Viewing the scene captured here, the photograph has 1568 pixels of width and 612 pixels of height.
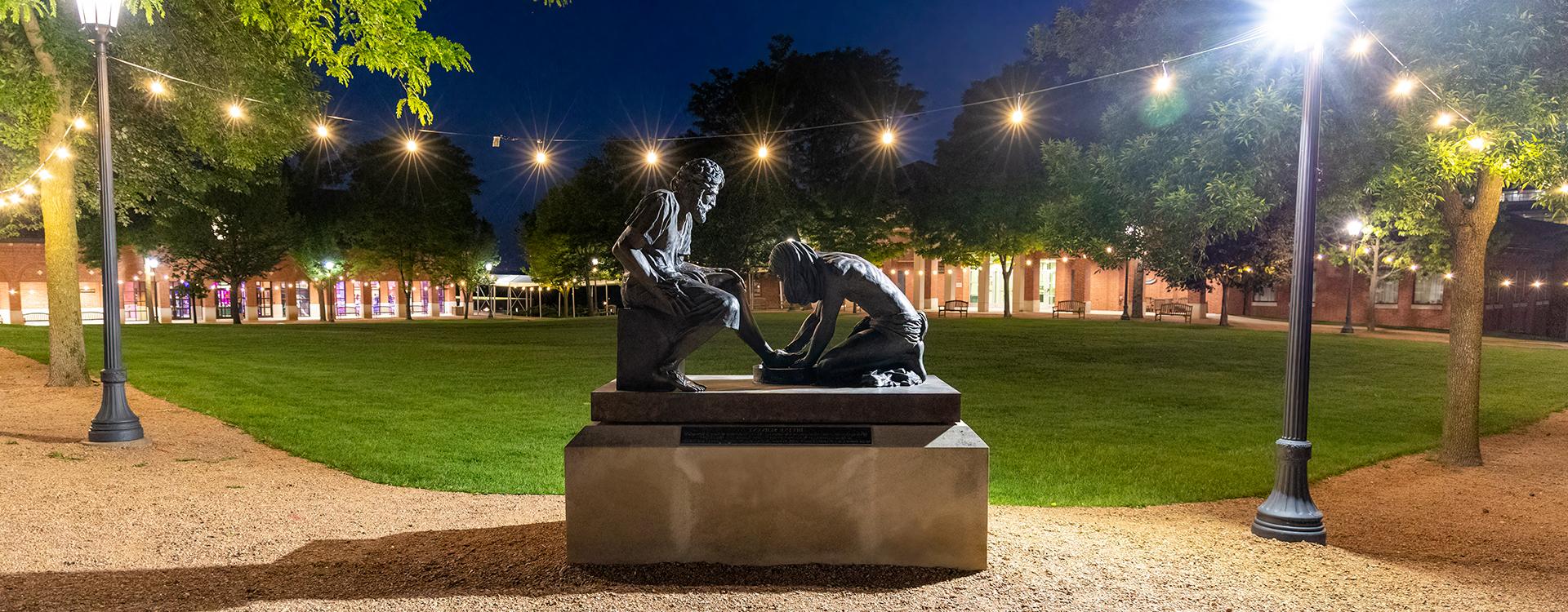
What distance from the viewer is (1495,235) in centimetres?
2877

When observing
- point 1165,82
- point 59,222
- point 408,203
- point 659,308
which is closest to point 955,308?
point 408,203

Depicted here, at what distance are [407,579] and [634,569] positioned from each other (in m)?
1.36

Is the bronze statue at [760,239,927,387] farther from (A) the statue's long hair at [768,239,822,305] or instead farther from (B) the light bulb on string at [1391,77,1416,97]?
(B) the light bulb on string at [1391,77,1416,97]

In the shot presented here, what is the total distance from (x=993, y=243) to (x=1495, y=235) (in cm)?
1765

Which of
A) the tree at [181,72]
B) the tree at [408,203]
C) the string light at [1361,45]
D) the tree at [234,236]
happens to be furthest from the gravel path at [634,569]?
the tree at [408,203]

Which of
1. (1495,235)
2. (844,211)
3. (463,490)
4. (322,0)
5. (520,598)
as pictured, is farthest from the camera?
(844,211)

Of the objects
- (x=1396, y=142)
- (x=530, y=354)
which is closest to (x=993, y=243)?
(x=530, y=354)

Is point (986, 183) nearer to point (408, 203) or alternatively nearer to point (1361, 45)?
point (1361, 45)

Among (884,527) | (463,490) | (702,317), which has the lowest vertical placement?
(463,490)

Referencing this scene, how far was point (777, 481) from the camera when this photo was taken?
4859 millimetres

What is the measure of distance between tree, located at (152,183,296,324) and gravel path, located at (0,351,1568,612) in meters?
33.5

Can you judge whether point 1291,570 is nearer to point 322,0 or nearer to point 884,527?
point 884,527

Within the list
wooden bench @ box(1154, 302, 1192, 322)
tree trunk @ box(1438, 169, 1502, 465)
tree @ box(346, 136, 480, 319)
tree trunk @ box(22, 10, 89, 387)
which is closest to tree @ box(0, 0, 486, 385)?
tree trunk @ box(22, 10, 89, 387)

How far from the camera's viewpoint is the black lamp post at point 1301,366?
235 inches
